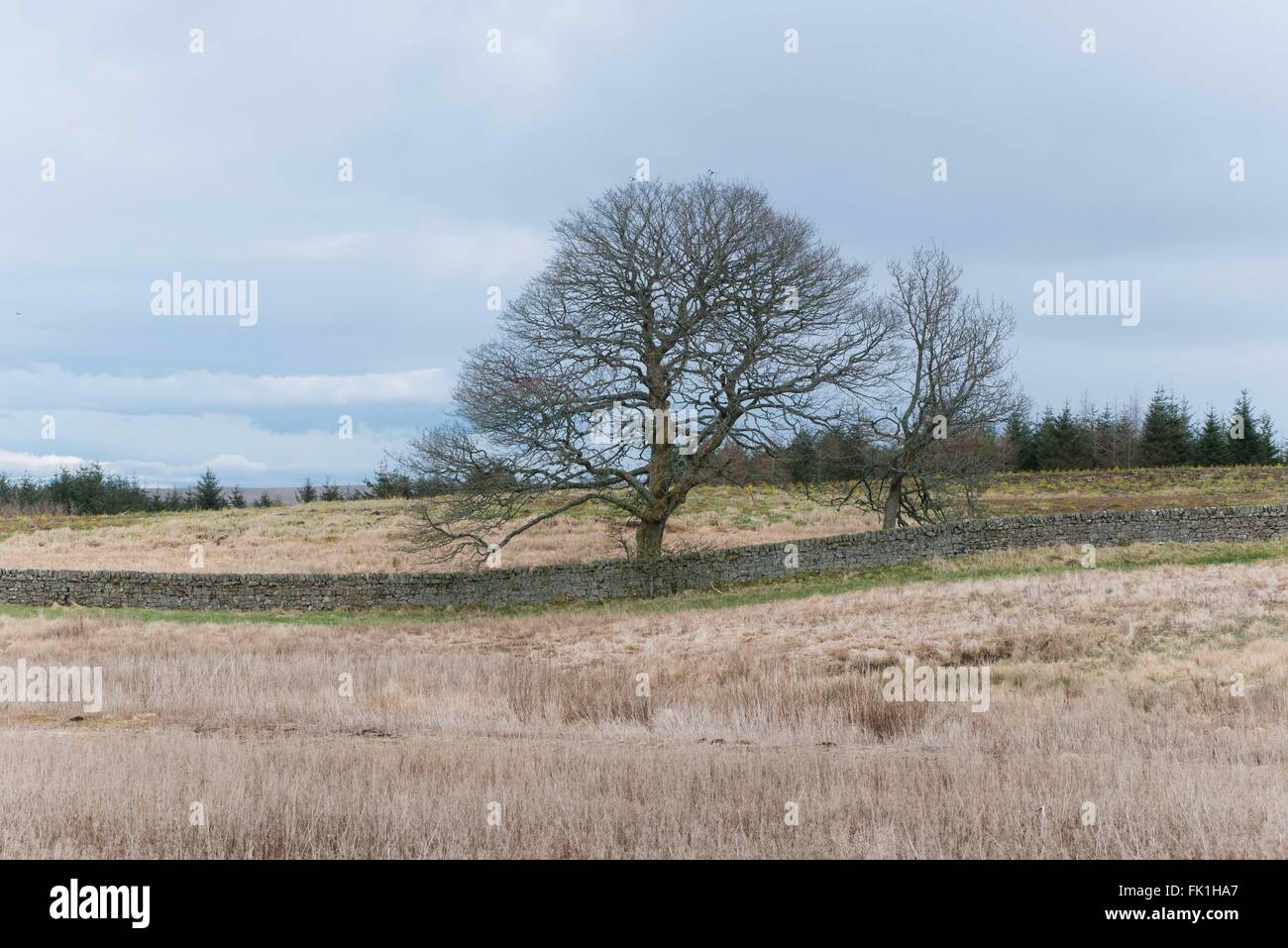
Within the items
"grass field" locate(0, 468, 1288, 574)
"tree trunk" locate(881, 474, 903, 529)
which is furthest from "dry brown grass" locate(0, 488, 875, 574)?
"tree trunk" locate(881, 474, 903, 529)

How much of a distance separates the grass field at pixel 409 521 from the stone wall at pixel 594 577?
2.02 meters

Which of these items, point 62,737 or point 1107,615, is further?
point 1107,615

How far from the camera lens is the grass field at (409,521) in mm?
40094

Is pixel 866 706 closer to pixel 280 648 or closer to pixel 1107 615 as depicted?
pixel 1107 615

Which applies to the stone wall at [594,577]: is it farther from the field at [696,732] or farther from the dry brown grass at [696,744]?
the dry brown grass at [696,744]

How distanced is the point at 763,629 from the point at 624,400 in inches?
386

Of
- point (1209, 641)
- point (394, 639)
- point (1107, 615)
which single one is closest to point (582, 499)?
point (394, 639)

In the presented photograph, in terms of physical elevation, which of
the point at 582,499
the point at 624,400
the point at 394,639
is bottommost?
the point at 394,639

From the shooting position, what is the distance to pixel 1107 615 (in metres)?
20.5

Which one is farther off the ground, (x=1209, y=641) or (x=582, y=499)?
(x=582, y=499)

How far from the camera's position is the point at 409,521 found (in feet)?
141

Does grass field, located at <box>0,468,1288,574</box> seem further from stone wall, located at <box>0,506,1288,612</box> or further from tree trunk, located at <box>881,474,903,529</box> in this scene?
tree trunk, located at <box>881,474,903,529</box>

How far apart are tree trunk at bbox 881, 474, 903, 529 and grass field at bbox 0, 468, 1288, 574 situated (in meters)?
3.79
